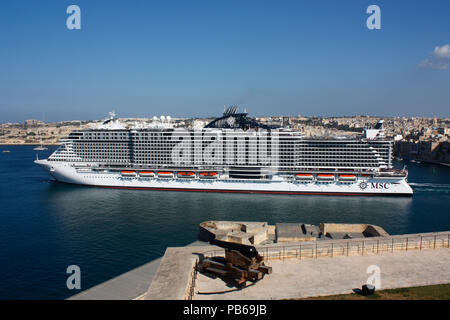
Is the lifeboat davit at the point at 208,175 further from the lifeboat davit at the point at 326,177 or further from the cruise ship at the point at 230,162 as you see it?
the lifeboat davit at the point at 326,177

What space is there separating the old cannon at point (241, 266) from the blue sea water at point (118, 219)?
8.79 m

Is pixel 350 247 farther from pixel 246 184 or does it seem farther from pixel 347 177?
pixel 347 177

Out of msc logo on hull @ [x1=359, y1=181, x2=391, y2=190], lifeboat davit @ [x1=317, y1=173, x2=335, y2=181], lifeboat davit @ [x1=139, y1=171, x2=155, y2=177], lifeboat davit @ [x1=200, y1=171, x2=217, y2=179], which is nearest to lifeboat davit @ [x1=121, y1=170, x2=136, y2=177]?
lifeboat davit @ [x1=139, y1=171, x2=155, y2=177]

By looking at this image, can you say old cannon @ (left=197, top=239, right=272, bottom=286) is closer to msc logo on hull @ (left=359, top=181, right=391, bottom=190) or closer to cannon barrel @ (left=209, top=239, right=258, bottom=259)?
cannon barrel @ (left=209, top=239, right=258, bottom=259)

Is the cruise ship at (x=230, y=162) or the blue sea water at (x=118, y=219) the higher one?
the cruise ship at (x=230, y=162)

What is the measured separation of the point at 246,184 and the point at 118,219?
16949mm

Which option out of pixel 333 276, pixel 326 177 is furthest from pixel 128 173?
pixel 333 276

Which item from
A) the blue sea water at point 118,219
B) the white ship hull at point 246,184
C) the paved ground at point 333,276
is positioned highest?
the paved ground at point 333,276

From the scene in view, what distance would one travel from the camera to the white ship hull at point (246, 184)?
41312 millimetres

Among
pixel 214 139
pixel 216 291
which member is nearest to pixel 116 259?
pixel 216 291

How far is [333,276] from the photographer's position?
13.3 m

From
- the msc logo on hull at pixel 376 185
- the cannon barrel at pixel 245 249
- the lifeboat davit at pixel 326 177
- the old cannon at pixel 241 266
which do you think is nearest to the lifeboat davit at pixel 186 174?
the lifeboat davit at pixel 326 177

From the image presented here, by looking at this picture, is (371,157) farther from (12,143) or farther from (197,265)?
(12,143)

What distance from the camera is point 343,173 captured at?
42.0 meters
